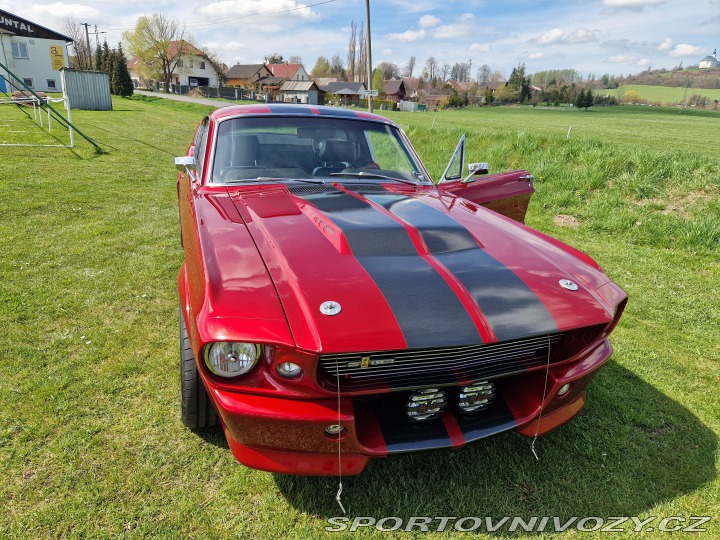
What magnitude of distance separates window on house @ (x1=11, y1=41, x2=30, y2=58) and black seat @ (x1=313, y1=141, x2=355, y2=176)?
4557 cm

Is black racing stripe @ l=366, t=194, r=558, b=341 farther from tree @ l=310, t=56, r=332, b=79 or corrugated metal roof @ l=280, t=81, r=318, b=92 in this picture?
tree @ l=310, t=56, r=332, b=79

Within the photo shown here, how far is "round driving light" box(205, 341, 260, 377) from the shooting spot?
5.35ft

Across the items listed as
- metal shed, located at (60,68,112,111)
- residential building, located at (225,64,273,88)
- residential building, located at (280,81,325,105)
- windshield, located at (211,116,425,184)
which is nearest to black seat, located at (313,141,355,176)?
windshield, located at (211,116,425,184)

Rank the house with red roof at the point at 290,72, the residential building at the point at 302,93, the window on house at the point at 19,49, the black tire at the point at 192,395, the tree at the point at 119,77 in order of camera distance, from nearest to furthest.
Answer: the black tire at the point at 192,395 < the window on house at the point at 19,49 < the tree at the point at 119,77 < the residential building at the point at 302,93 < the house with red roof at the point at 290,72

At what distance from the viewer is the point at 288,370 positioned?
1.65m

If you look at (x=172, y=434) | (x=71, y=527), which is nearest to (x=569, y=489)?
(x=172, y=434)

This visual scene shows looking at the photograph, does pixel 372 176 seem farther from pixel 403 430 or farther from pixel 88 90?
pixel 88 90

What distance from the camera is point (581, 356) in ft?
6.57

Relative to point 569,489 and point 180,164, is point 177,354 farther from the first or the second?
point 569,489

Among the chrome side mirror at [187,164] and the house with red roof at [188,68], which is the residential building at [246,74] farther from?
the chrome side mirror at [187,164]

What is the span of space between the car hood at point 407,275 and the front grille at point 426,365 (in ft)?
0.25

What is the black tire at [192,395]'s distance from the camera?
2.13 meters

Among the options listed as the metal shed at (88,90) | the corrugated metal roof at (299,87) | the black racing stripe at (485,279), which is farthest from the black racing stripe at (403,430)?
the corrugated metal roof at (299,87)

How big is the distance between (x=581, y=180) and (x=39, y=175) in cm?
913
